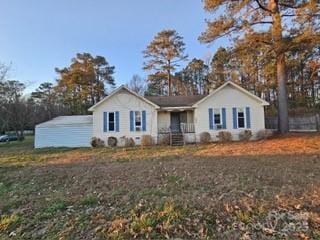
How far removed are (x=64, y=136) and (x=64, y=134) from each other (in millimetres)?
151

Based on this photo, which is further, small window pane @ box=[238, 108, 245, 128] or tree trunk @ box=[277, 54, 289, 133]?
tree trunk @ box=[277, 54, 289, 133]

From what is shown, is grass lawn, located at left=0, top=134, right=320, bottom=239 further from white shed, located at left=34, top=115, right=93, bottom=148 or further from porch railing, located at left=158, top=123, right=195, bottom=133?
white shed, located at left=34, top=115, right=93, bottom=148

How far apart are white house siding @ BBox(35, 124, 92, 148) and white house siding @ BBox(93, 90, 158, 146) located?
4.48 feet

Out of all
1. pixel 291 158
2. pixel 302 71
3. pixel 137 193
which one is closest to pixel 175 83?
pixel 302 71

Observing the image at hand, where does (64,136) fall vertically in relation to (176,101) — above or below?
below

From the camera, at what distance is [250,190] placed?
654cm

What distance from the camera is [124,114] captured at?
784 inches

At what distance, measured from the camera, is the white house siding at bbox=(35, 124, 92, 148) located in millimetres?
20906

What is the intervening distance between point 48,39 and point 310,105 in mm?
31564

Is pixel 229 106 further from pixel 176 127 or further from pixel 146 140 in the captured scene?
pixel 146 140

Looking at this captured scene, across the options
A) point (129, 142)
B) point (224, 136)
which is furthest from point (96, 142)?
point (224, 136)

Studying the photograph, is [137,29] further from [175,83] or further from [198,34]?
[175,83]

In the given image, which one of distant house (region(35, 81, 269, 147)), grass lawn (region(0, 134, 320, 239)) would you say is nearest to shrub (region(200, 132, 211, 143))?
distant house (region(35, 81, 269, 147))

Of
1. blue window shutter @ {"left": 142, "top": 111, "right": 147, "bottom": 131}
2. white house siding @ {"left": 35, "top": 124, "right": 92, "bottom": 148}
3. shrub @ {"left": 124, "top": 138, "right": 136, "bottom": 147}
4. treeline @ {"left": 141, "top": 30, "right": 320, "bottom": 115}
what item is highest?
treeline @ {"left": 141, "top": 30, "right": 320, "bottom": 115}
